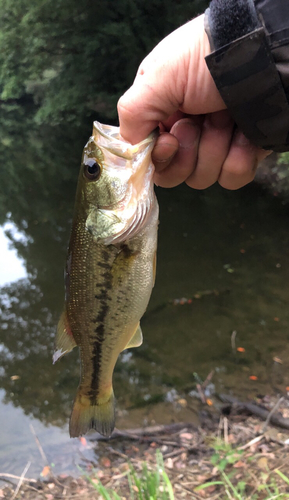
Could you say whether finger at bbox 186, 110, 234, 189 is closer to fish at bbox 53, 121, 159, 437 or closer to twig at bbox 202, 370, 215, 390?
fish at bbox 53, 121, 159, 437

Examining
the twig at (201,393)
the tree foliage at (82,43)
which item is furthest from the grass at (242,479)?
the tree foliage at (82,43)

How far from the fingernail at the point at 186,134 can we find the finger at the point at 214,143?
0.06 meters

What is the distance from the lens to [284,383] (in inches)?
173

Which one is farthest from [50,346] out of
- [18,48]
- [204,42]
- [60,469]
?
[18,48]

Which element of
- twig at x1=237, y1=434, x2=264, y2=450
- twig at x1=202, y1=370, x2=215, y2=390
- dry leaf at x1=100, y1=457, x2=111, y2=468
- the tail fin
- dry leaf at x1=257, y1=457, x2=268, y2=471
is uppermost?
the tail fin

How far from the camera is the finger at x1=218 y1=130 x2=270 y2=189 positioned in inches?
86.1

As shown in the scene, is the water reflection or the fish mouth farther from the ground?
the fish mouth

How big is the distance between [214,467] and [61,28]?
20.3 meters

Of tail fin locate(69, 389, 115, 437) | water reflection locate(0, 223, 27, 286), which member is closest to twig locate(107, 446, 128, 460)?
tail fin locate(69, 389, 115, 437)

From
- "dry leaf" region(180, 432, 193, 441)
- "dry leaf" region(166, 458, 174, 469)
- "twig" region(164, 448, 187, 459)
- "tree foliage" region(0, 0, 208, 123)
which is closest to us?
"dry leaf" region(166, 458, 174, 469)

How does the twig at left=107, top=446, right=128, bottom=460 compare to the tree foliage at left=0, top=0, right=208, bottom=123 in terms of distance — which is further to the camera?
the tree foliage at left=0, top=0, right=208, bottom=123

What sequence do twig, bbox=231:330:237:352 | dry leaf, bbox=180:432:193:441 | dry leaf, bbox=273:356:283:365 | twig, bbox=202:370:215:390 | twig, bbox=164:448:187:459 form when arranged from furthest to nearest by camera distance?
1. twig, bbox=231:330:237:352
2. dry leaf, bbox=273:356:283:365
3. twig, bbox=202:370:215:390
4. dry leaf, bbox=180:432:193:441
5. twig, bbox=164:448:187:459

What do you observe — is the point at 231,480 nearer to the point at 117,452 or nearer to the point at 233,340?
the point at 117,452

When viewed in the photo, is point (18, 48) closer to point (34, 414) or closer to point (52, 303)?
point (52, 303)
